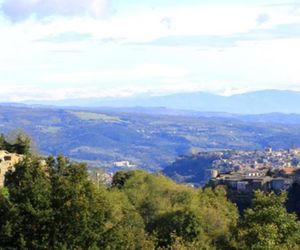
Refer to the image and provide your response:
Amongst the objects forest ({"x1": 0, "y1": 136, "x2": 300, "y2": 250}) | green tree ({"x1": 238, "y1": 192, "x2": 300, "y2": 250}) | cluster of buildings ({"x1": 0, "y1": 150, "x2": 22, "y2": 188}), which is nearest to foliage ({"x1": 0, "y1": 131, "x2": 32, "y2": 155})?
cluster of buildings ({"x1": 0, "y1": 150, "x2": 22, "y2": 188})

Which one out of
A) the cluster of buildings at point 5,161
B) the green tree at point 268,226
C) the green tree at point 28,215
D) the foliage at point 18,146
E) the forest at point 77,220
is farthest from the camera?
the foliage at point 18,146

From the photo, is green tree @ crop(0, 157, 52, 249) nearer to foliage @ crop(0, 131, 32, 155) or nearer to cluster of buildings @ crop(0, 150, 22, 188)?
cluster of buildings @ crop(0, 150, 22, 188)

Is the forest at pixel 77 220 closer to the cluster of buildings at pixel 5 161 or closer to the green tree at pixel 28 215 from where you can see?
the green tree at pixel 28 215

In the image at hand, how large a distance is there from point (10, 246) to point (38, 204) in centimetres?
189

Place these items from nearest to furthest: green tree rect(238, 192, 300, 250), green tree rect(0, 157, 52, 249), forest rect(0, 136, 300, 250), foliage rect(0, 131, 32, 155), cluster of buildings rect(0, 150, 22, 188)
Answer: green tree rect(0, 157, 52, 249), forest rect(0, 136, 300, 250), green tree rect(238, 192, 300, 250), cluster of buildings rect(0, 150, 22, 188), foliage rect(0, 131, 32, 155)

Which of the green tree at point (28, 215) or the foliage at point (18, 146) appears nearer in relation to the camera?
the green tree at point (28, 215)

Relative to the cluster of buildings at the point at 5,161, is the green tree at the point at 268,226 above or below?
below

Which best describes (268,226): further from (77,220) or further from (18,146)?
(18,146)

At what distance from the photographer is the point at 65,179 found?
28.6 m

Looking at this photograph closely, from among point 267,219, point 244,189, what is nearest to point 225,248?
point 267,219

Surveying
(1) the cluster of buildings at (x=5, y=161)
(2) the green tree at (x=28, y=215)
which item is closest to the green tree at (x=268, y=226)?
(2) the green tree at (x=28, y=215)

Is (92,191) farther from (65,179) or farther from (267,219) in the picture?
(267,219)

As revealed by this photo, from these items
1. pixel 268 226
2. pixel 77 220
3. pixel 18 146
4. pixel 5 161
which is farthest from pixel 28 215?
pixel 18 146

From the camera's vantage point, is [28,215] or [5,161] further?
[5,161]
